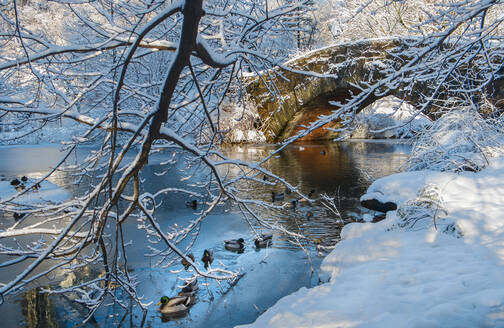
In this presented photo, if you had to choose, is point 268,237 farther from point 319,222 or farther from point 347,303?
point 347,303

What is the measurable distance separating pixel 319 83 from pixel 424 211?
12072mm

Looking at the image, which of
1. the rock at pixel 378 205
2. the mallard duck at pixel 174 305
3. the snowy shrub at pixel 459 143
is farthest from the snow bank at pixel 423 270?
the rock at pixel 378 205

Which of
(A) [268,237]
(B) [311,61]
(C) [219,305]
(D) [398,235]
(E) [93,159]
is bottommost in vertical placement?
(C) [219,305]

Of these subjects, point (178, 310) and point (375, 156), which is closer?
point (178, 310)

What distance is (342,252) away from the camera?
167 inches

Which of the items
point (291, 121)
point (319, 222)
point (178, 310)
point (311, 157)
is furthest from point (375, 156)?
point (178, 310)

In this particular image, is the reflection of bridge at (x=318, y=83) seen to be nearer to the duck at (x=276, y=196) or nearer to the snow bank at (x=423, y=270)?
the duck at (x=276, y=196)

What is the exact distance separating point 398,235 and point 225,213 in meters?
4.18

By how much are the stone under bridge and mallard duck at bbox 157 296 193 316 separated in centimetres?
820

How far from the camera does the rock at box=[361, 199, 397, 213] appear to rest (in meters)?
6.46

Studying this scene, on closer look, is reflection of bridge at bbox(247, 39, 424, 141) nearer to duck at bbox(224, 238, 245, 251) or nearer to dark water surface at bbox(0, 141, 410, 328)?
dark water surface at bbox(0, 141, 410, 328)

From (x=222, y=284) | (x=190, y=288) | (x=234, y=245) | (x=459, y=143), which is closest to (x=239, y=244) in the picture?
(x=234, y=245)

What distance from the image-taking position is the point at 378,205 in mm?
6855

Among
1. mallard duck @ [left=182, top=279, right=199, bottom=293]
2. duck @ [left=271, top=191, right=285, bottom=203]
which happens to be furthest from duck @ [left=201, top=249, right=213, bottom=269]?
duck @ [left=271, top=191, right=285, bottom=203]
